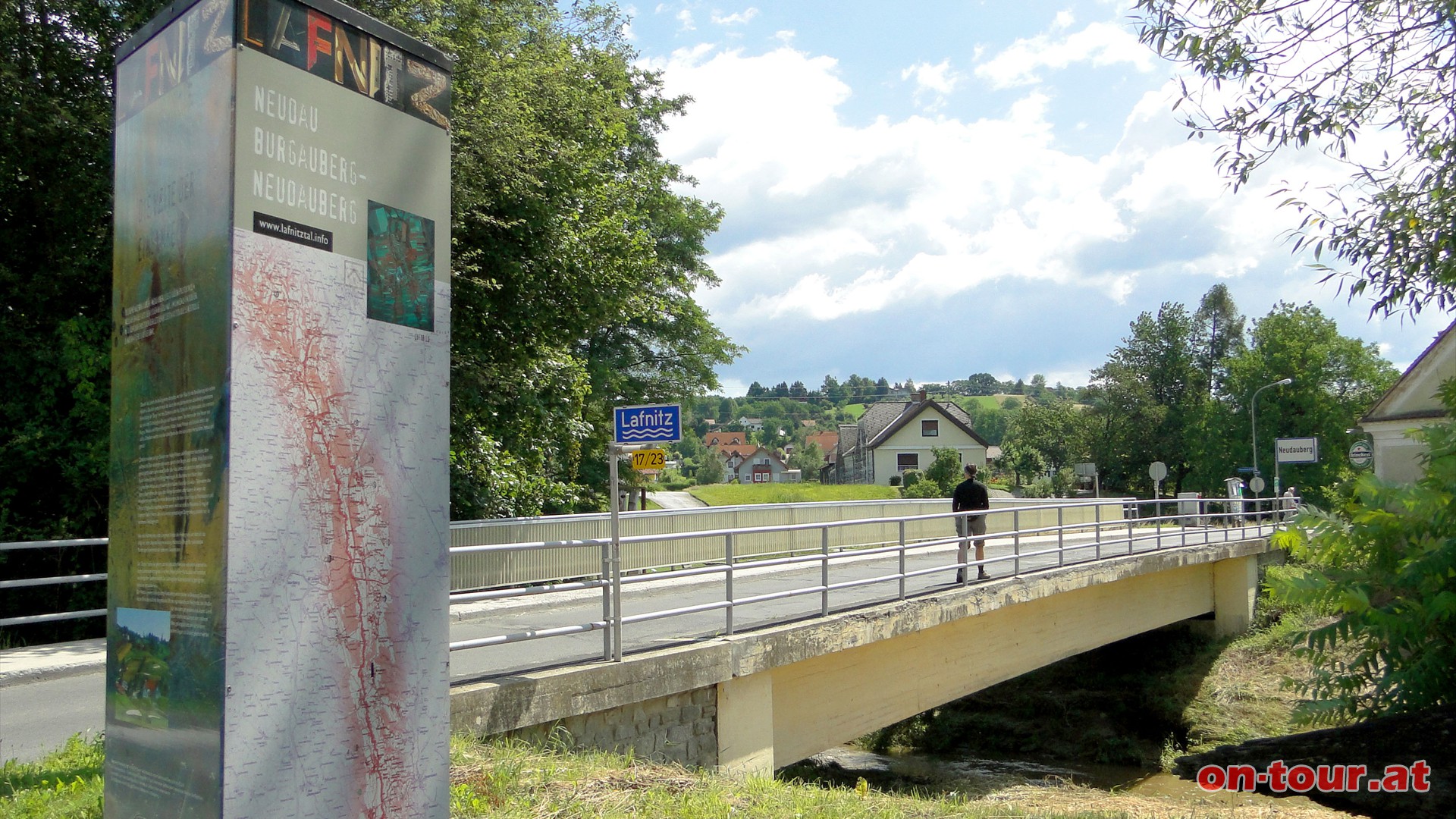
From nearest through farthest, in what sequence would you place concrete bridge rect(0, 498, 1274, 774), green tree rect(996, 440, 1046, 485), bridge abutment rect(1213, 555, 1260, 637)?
concrete bridge rect(0, 498, 1274, 774) < bridge abutment rect(1213, 555, 1260, 637) < green tree rect(996, 440, 1046, 485)

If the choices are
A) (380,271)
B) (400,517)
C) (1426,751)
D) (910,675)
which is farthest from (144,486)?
(910,675)

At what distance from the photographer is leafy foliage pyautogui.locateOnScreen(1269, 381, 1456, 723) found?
6.62 metres

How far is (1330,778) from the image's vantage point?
16.2ft

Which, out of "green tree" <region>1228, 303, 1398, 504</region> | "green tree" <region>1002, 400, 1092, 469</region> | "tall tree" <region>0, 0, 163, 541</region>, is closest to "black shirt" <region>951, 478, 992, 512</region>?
"tall tree" <region>0, 0, 163, 541</region>

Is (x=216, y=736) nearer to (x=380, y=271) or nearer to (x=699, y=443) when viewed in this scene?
(x=380, y=271)

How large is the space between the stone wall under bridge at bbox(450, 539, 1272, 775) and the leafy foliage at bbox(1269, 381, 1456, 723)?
14.6 feet

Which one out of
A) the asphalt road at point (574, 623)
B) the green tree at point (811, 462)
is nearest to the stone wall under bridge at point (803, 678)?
the asphalt road at point (574, 623)

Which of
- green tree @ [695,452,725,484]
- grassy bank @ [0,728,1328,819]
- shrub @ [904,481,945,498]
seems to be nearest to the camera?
grassy bank @ [0,728,1328,819]

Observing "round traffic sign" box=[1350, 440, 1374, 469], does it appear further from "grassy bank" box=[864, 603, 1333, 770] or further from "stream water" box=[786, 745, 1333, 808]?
"stream water" box=[786, 745, 1333, 808]

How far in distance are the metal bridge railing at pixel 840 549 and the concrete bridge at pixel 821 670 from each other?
7.4 inches

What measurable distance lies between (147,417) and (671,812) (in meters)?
3.61

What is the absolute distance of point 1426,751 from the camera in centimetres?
514

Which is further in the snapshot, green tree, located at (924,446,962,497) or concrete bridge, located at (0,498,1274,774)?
green tree, located at (924,446,962,497)

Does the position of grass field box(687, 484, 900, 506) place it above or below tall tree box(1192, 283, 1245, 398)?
below
